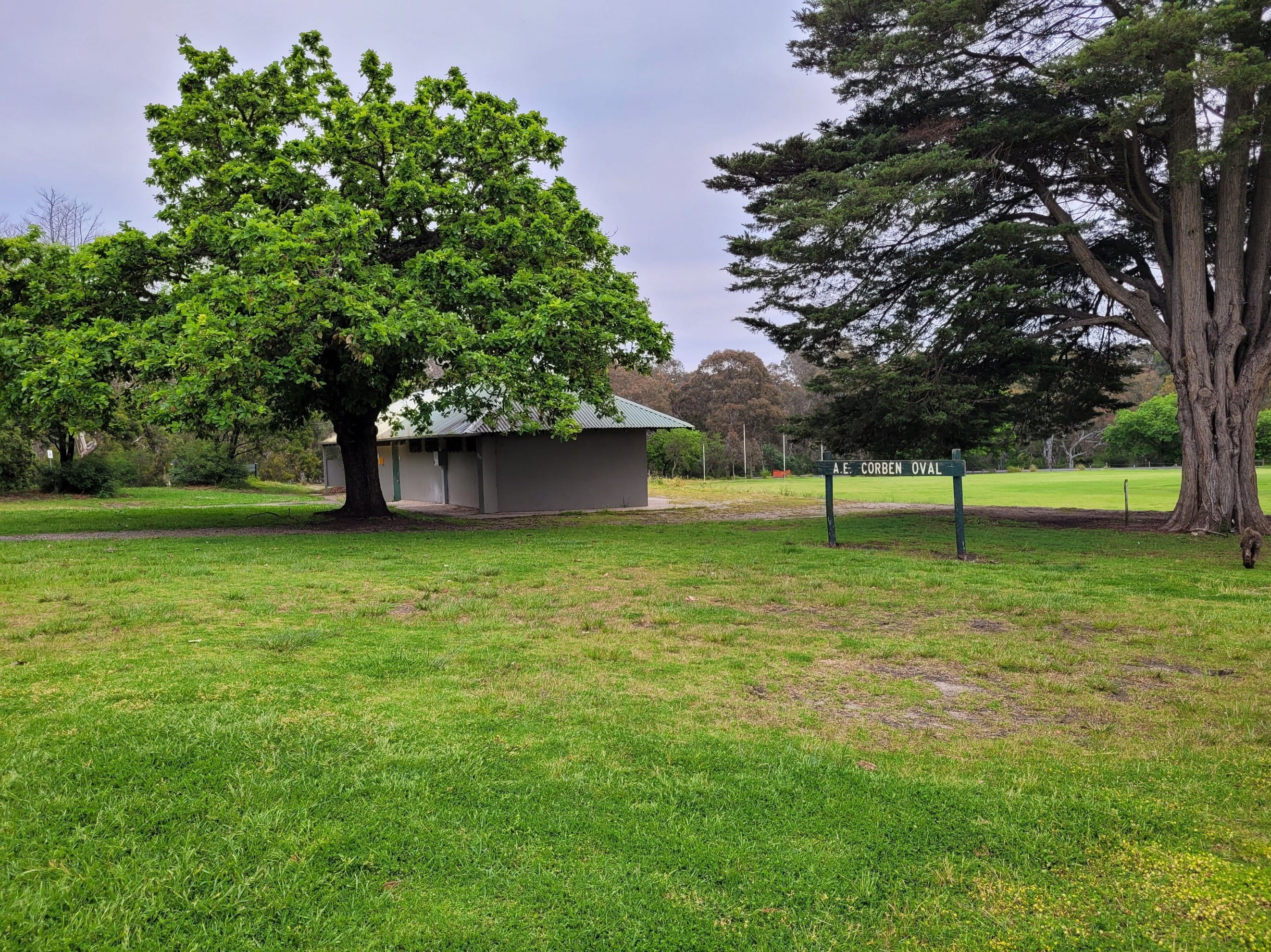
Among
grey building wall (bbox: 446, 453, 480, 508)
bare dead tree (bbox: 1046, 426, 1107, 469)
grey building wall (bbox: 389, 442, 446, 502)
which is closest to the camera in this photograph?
grey building wall (bbox: 446, 453, 480, 508)

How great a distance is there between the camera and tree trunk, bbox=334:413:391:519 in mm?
17641

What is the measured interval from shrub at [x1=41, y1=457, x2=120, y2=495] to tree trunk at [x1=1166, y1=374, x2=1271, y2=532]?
102 ft

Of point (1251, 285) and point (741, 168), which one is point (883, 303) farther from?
point (1251, 285)

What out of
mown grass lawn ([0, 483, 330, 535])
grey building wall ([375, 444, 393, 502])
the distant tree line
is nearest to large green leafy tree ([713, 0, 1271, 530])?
mown grass lawn ([0, 483, 330, 535])

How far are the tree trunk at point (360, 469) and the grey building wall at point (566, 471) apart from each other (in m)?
4.58

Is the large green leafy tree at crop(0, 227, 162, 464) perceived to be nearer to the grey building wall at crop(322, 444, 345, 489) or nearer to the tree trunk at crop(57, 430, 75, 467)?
the tree trunk at crop(57, 430, 75, 467)

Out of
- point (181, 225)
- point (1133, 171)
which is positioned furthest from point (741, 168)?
point (181, 225)

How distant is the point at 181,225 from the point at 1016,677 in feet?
52.1

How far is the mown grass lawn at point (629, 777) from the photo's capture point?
8.32 ft

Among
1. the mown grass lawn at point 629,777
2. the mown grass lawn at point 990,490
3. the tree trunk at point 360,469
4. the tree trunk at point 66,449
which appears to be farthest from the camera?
the tree trunk at point 66,449

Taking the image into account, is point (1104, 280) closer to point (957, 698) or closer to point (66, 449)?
point (957, 698)

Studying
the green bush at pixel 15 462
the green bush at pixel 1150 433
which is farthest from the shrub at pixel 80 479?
the green bush at pixel 1150 433

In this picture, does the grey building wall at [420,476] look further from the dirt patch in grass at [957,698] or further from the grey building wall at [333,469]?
the dirt patch in grass at [957,698]

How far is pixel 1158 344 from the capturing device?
51.0 ft
